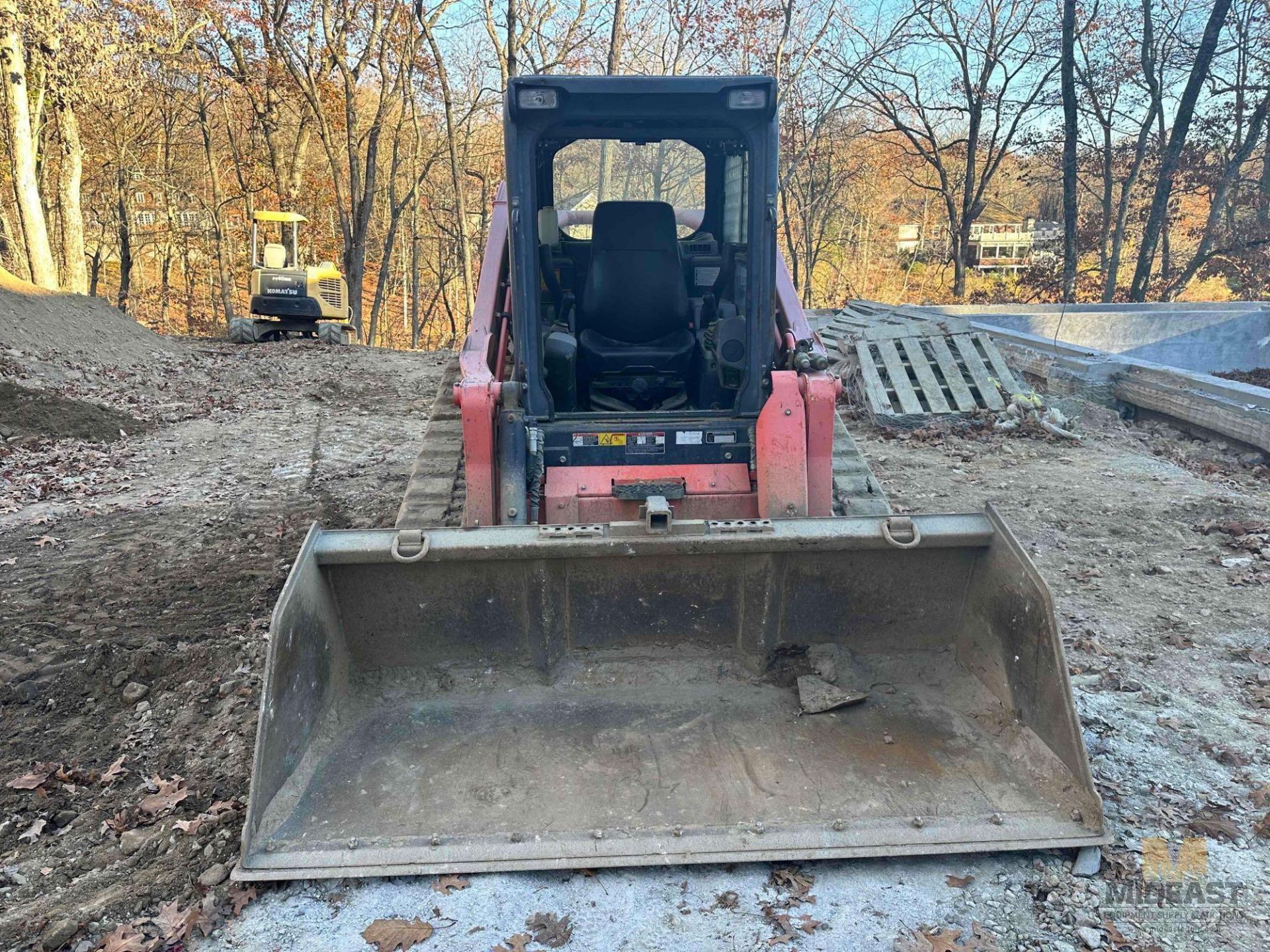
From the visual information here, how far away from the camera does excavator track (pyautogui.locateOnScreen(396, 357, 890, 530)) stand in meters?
4.91

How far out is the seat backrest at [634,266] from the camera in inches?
183

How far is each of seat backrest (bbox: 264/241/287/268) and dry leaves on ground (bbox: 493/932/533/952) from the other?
57.5 feet

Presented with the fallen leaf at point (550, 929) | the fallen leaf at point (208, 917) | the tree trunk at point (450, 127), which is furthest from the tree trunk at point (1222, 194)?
the fallen leaf at point (208, 917)

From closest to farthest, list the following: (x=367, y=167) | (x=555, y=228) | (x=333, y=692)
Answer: (x=333, y=692), (x=555, y=228), (x=367, y=167)

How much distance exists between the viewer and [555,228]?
17.0 ft

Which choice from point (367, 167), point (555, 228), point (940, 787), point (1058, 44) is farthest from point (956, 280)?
point (940, 787)

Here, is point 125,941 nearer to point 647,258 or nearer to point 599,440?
point 599,440

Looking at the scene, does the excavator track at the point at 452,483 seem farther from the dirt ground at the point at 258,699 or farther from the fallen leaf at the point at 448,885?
the fallen leaf at the point at 448,885

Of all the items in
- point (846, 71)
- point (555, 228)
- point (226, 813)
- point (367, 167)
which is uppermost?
point (846, 71)

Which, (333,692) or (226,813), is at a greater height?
(333,692)

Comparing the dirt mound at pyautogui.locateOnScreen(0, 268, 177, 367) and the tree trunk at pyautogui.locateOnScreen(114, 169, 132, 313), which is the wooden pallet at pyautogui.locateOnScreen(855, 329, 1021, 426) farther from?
the tree trunk at pyautogui.locateOnScreen(114, 169, 132, 313)

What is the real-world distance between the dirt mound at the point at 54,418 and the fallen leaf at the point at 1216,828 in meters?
9.07

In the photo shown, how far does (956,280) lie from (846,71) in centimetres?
618

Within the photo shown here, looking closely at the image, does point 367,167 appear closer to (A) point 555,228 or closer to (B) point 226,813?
(A) point 555,228
